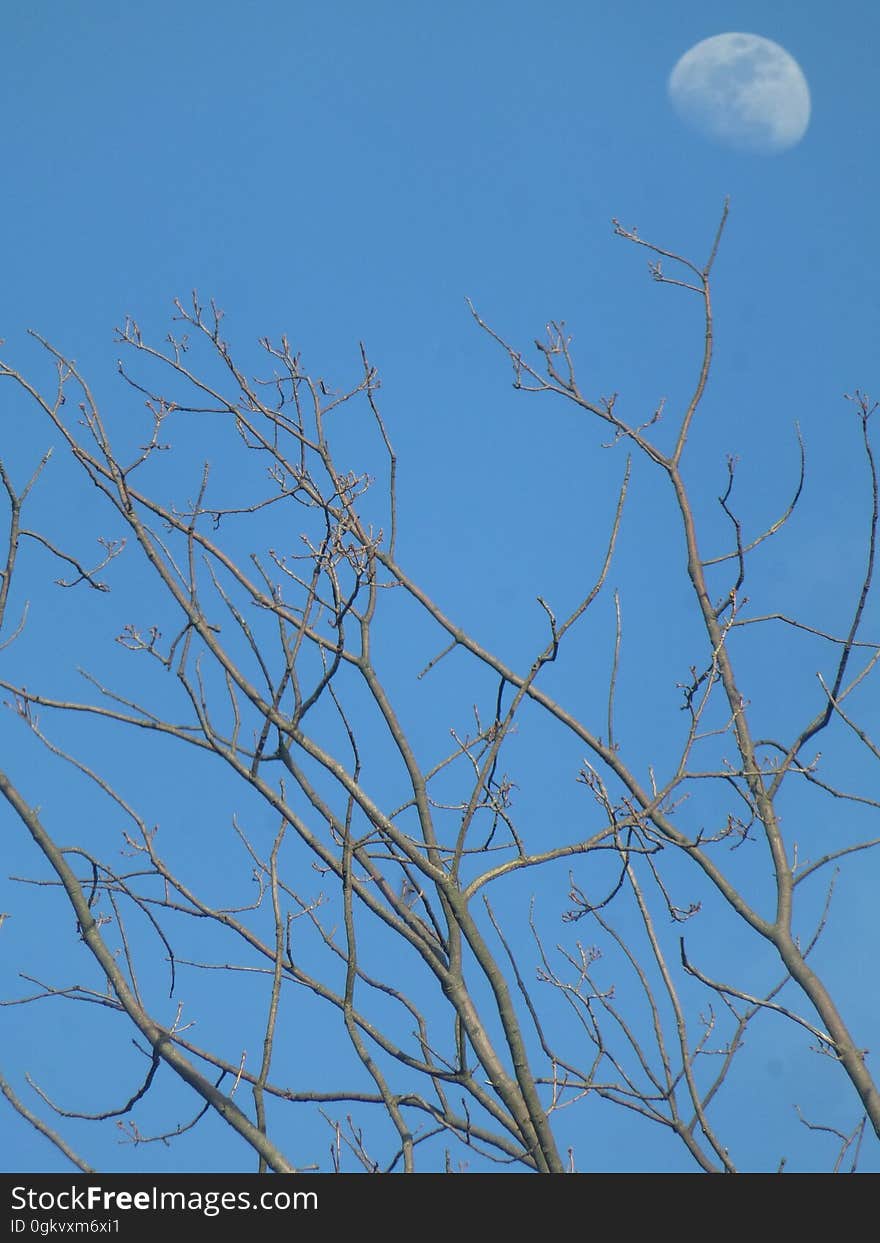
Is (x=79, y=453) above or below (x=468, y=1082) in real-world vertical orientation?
above

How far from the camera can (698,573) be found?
5227 millimetres

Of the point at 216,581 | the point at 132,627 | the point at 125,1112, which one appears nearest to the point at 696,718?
the point at 216,581

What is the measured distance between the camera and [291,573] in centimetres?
345
